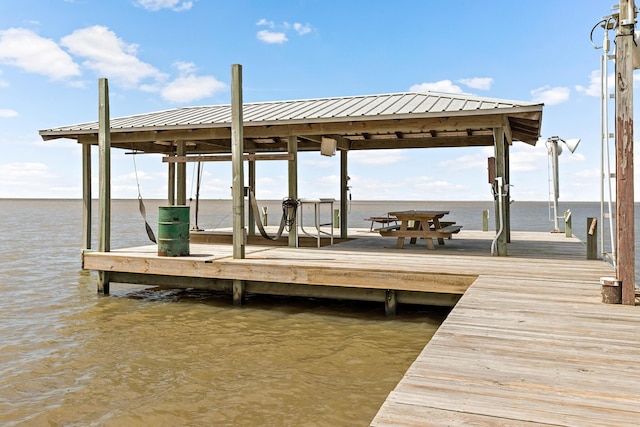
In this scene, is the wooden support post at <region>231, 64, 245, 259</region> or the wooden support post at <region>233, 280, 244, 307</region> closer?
the wooden support post at <region>231, 64, 245, 259</region>

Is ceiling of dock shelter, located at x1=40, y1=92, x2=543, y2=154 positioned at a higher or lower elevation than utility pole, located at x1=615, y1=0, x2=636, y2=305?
higher

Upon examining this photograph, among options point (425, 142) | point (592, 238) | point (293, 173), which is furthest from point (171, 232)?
point (592, 238)

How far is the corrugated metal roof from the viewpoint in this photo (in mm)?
7703

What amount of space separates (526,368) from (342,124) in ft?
20.9

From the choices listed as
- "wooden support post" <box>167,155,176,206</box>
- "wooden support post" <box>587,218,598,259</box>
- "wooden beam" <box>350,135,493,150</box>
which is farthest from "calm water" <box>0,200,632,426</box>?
"wooden beam" <box>350,135,493,150</box>

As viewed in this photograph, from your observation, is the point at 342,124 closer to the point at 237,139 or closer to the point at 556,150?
the point at 237,139

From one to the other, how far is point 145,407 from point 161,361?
116 cm

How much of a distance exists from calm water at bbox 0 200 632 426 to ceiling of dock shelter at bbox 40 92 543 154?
3.01 meters

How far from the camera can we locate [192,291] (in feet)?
30.8

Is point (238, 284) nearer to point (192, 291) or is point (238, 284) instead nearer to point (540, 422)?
point (192, 291)

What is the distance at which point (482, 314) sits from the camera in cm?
426

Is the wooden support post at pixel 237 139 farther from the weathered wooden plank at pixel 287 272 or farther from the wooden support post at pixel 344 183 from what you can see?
the wooden support post at pixel 344 183

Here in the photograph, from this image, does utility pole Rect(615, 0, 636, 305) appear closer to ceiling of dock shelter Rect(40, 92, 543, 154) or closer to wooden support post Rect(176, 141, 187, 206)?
ceiling of dock shelter Rect(40, 92, 543, 154)

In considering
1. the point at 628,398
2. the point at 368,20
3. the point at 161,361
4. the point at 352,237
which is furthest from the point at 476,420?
the point at 368,20
